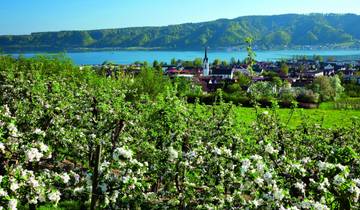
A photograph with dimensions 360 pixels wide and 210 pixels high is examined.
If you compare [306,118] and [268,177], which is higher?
[268,177]

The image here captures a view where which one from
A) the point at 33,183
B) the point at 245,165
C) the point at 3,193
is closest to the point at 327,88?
the point at 245,165

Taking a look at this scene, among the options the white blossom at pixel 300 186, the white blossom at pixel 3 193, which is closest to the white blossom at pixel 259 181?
the white blossom at pixel 300 186

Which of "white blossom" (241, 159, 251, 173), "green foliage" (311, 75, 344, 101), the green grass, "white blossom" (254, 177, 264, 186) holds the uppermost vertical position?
"white blossom" (241, 159, 251, 173)

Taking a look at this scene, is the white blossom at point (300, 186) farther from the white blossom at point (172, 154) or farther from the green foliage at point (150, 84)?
the green foliage at point (150, 84)

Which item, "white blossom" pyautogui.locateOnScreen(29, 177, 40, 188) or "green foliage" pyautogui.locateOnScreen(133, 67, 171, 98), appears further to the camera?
"green foliage" pyautogui.locateOnScreen(133, 67, 171, 98)

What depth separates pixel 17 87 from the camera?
24.1 meters

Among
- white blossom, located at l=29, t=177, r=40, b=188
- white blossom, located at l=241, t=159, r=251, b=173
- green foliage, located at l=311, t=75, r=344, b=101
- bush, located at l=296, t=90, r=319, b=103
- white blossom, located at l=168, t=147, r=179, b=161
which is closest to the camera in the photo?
white blossom, located at l=29, t=177, r=40, b=188

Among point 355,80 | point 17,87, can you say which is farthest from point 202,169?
point 355,80

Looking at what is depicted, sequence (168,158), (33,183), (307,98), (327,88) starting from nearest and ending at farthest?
(33,183), (168,158), (307,98), (327,88)

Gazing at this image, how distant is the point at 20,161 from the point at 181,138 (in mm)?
6511

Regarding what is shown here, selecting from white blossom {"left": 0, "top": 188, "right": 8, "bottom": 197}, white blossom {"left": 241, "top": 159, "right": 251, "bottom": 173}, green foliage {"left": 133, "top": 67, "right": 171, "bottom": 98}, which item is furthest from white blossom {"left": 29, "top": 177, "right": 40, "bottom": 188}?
green foliage {"left": 133, "top": 67, "right": 171, "bottom": 98}

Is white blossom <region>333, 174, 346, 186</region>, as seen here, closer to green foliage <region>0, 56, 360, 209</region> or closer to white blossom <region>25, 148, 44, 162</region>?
green foliage <region>0, 56, 360, 209</region>

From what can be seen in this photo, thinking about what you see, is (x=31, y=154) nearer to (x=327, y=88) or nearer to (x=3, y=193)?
(x=3, y=193)

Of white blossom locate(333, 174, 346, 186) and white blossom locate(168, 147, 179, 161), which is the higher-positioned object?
white blossom locate(333, 174, 346, 186)
